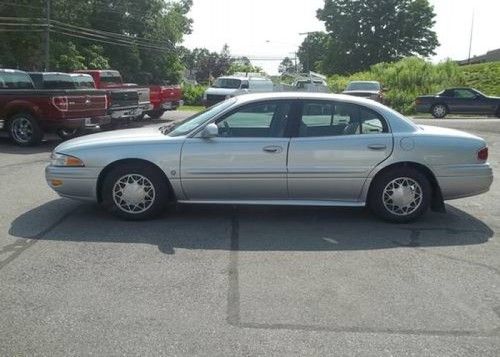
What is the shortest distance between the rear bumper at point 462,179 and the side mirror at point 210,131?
251 cm

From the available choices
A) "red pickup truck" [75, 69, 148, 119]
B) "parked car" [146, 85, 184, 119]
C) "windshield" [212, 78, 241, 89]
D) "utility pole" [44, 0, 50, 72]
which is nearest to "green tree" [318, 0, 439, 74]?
"windshield" [212, 78, 241, 89]

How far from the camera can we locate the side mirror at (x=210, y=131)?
621 cm

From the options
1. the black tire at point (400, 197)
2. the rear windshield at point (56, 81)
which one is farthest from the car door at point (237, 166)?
the rear windshield at point (56, 81)

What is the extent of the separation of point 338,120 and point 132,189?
7.96ft

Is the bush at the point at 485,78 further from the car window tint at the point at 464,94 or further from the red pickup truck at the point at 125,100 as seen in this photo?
the red pickup truck at the point at 125,100

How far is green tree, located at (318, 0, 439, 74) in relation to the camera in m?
66.3

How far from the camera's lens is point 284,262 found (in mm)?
5125

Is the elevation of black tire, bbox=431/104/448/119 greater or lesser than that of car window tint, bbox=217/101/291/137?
lesser

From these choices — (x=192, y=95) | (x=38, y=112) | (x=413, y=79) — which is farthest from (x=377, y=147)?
(x=192, y=95)

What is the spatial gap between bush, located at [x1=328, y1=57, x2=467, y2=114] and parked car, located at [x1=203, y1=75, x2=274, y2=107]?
8106mm

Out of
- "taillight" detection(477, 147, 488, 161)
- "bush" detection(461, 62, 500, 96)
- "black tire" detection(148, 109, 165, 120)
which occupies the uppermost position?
"bush" detection(461, 62, 500, 96)

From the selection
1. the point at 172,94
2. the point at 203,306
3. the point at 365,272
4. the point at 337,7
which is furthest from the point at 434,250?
the point at 337,7

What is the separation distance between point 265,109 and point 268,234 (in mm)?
1432

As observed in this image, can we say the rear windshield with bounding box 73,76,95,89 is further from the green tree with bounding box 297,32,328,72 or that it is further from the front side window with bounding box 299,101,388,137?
the green tree with bounding box 297,32,328,72
